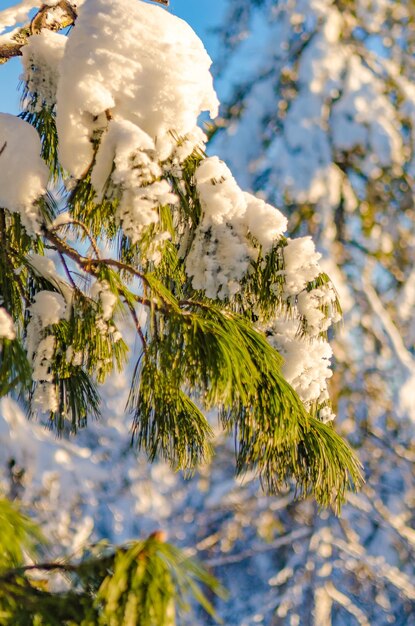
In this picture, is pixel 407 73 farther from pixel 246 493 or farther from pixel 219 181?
pixel 219 181

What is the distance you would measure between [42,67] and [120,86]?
9.5 inches

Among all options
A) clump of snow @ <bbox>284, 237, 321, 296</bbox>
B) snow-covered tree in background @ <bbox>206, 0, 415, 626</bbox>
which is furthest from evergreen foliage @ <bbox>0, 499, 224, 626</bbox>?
snow-covered tree in background @ <bbox>206, 0, 415, 626</bbox>

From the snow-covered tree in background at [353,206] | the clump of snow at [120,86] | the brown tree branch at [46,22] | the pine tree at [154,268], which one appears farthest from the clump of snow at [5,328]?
the snow-covered tree in background at [353,206]

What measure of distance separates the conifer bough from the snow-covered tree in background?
3806mm

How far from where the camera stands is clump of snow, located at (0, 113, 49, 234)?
1251 mm

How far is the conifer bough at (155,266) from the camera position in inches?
47.8

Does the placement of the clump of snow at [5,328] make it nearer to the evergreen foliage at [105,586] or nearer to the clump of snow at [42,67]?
the evergreen foliage at [105,586]

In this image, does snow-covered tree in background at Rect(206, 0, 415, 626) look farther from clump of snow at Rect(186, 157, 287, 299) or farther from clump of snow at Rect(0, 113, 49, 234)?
clump of snow at Rect(0, 113, 49, 234)

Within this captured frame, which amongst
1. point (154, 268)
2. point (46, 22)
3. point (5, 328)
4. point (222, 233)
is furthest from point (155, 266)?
point (46, 22)

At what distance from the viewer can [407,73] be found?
597cm

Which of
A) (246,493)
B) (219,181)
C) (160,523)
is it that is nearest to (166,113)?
(219,181)

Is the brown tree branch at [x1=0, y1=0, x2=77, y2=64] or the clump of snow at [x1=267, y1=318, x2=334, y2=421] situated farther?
the brown tree branch at [x1=0, y1=0, x2=77, y2=64]

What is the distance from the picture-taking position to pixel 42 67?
4.61ft

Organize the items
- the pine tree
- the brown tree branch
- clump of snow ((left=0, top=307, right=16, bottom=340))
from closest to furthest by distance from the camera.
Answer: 1. clump of snow ((left=0, top=307, right=16, bottom=340))
2. the pine tree
3. the brown tree branch
